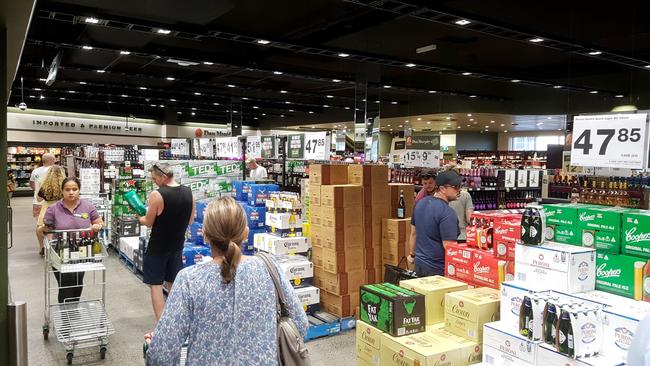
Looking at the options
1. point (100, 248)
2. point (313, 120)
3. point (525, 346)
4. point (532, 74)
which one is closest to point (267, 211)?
point (100, 248)

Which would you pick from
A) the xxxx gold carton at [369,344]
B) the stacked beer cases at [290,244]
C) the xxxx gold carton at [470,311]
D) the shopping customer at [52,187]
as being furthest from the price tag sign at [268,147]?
the xxxx gold carton at [470,311]

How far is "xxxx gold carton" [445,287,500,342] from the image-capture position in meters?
2.90

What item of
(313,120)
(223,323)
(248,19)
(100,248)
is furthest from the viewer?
(313,120)

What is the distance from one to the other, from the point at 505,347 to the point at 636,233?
0.93 meters

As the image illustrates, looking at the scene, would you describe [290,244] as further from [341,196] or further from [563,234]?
[563,234]

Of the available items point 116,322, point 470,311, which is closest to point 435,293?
point 470,311

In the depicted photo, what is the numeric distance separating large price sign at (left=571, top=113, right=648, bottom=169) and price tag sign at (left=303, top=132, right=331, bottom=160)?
3630 millimetres

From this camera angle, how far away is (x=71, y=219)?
488 centimetres

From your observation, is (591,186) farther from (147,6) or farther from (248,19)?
(147,6)

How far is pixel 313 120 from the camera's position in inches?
950

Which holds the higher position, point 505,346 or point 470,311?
point 470,311

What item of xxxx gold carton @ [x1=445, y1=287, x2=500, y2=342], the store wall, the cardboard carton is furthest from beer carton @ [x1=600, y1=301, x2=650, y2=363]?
the store wall

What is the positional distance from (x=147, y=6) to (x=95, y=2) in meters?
0.70

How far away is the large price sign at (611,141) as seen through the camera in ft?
9.39
